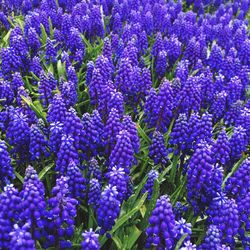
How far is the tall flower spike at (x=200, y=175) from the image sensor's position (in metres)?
4.85

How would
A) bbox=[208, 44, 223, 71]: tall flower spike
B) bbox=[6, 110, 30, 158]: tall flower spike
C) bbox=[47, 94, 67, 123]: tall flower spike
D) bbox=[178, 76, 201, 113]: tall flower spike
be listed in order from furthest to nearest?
bbox=[208, 44, 223, 71]: tall flower spike
bbox=[178, 76, 201, 113]: tall flower spike
bbox=[47, 94, 67, 123]: tall flower spike
bbox=[6, 110, 30, 158]: tall flower spike

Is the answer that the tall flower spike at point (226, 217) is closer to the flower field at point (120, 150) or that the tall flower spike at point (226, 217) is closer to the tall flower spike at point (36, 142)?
the flower field at point (120, 150)

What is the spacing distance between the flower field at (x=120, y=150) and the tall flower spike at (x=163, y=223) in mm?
12

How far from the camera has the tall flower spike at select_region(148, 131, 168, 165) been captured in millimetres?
5793

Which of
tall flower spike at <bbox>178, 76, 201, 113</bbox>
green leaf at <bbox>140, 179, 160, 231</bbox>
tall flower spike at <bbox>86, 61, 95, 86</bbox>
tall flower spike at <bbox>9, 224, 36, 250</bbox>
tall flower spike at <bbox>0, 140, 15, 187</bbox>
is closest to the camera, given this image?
tall flower spike at <bbox>9, 224, 36, 250</bbox>

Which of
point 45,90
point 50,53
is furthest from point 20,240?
point 50,53

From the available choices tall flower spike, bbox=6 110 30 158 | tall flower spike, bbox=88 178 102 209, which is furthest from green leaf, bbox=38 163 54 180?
tall flower spike, bbox=88 178 102 209

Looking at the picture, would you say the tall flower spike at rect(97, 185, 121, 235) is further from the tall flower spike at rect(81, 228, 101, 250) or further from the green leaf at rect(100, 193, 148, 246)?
the tall flower spike at rect(81, 228, 101, 250)

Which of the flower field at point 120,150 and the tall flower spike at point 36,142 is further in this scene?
the tall flower spike at point 36,142

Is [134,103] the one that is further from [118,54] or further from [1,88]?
[1,88]

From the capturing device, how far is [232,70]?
8609mm

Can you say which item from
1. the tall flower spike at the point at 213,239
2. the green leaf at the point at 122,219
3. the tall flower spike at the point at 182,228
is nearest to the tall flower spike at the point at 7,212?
the green leaf at the point at 122,219

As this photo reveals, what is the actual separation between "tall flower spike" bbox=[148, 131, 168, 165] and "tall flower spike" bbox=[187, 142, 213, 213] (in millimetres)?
852

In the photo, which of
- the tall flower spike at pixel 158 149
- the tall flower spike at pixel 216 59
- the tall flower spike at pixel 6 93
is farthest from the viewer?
the tall flower spike at pixel 216 59
